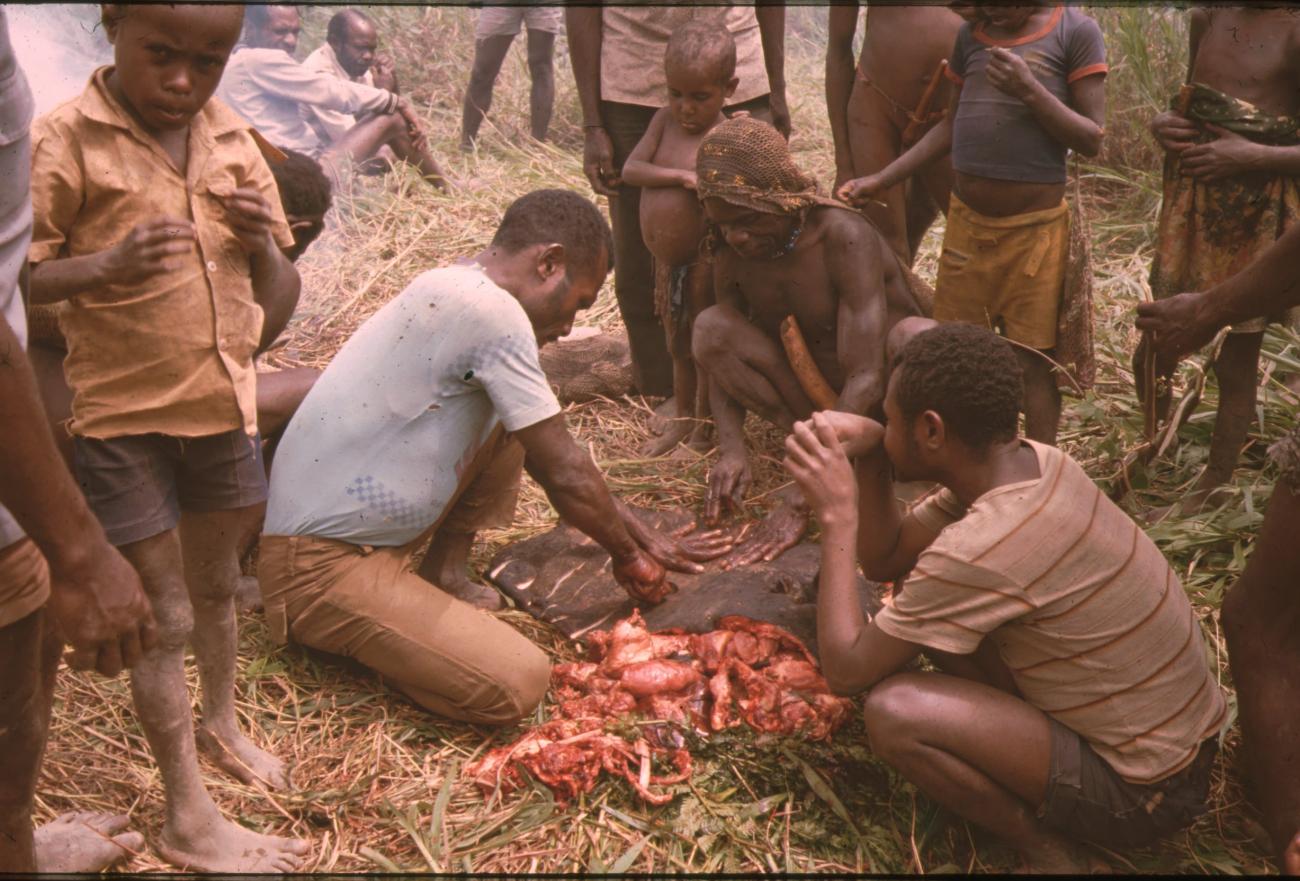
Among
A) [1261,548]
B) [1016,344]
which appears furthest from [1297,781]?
[1016,344]

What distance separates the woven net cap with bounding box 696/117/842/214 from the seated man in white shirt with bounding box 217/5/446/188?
169 inches

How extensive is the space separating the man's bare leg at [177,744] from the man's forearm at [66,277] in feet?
1.85

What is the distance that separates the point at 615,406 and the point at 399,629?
7.61ft

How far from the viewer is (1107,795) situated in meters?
2.58

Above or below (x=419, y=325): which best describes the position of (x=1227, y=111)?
above

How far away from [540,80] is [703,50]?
16.3ft

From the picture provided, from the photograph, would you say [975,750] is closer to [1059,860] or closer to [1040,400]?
[1059,860]

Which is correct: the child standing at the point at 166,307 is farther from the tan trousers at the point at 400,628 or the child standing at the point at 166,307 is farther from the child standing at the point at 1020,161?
the child standing at the point at 1020,161

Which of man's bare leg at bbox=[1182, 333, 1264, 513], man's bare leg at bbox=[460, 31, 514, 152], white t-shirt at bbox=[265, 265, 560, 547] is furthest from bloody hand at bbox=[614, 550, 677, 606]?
man's bare leg at bbox=[460, 31, 514, 152]

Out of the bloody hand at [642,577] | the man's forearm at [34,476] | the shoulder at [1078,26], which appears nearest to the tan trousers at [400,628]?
the bloody hand at [642,577]

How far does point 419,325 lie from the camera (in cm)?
327

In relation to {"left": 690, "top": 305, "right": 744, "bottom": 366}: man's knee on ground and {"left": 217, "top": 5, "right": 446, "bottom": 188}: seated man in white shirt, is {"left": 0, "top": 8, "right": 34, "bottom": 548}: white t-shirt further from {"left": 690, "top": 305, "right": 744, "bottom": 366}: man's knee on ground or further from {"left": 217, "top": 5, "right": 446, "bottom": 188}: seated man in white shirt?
{"left": 217, "top": 5, "right": 446, "bottom": 188}: seated man in white shirt

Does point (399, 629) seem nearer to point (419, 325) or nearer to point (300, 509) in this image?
point (300, 509)

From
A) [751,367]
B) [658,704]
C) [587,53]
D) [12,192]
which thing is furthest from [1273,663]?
[587,53]
